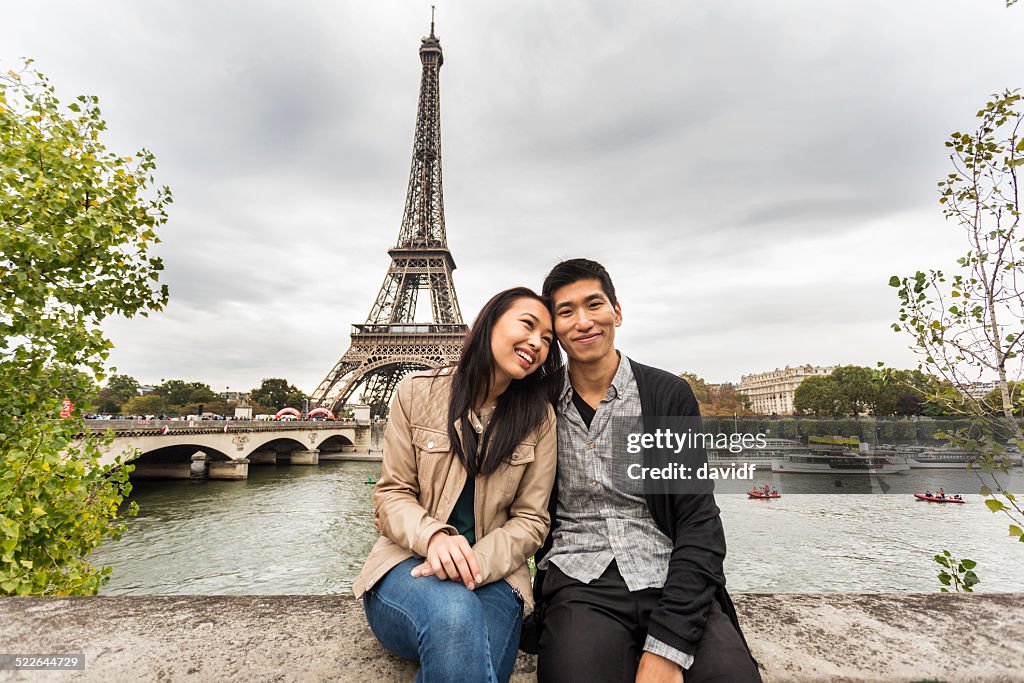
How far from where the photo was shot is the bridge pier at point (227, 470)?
23.4 metres

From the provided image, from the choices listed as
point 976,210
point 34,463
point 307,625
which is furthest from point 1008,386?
point 34,463

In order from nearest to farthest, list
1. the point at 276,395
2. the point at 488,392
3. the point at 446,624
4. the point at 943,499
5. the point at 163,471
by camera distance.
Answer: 1. the point at 446,624
2. the point at 488,392
3. the point at 943,499
4. the point at 163,471
5. the point at 276,395

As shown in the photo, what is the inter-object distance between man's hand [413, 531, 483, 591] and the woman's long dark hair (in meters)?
0.26

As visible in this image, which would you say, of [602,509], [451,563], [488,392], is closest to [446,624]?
[451,563]

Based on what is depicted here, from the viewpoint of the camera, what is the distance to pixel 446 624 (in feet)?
4.38

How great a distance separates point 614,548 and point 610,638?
0.93 feet

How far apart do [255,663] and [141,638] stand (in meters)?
0.46

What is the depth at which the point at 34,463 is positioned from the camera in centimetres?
289

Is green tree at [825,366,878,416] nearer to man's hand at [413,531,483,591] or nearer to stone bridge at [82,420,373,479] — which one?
stone bridge at [82,420,373,479]

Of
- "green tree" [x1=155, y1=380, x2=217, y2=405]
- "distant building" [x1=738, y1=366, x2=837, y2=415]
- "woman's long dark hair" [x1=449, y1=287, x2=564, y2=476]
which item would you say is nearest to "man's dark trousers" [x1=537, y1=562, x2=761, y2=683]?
"woman's long dark hair" [x1=449, y1=287, x2=564, y2=476]

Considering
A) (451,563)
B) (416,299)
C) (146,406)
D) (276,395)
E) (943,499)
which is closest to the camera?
(451,563)

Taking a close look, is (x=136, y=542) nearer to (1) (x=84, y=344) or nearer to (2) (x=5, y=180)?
(1) (x=84, y=344)

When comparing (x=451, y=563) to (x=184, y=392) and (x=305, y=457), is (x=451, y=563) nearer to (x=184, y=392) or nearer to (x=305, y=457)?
(x=305, y=457)

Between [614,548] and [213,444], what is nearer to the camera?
[614,548]
